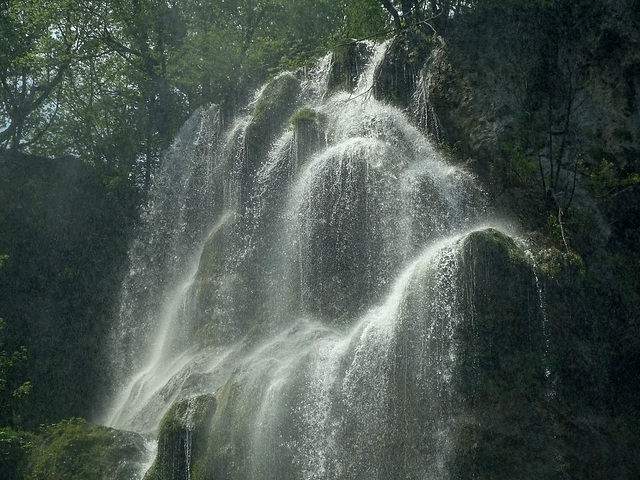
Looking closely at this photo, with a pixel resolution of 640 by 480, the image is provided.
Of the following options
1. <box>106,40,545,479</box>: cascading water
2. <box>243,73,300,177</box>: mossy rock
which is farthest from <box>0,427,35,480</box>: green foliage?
<box>243,73,300,177</box>: mossy rock

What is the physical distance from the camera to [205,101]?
2586 cm

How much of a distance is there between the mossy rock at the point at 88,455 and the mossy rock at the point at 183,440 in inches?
36.6

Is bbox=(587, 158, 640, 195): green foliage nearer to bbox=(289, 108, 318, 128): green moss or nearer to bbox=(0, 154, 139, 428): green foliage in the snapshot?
bbox=(289, 108, 318, 128): green moss

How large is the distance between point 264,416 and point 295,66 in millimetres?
12186

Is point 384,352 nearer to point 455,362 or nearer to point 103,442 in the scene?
point 455,362

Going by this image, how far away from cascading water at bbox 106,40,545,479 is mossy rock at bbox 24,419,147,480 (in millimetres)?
1042

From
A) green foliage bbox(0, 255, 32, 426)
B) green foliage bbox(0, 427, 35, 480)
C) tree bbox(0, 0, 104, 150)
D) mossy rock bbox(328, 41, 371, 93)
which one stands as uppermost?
tree bbox(0, 0, 104, 150)

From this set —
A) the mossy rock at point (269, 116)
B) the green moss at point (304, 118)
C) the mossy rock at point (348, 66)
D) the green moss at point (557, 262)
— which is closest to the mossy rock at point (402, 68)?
the mossy rock at point (348, 66)

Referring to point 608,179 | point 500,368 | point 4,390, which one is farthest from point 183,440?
point 608,179

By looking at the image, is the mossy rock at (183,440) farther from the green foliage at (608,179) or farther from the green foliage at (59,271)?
the green foliage at (59,271)

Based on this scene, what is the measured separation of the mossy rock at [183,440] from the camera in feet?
41.6

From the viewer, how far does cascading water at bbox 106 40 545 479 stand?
465 inches

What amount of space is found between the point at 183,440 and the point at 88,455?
7.86 feet

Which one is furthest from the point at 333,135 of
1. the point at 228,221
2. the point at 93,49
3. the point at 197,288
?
the point at 93,49
